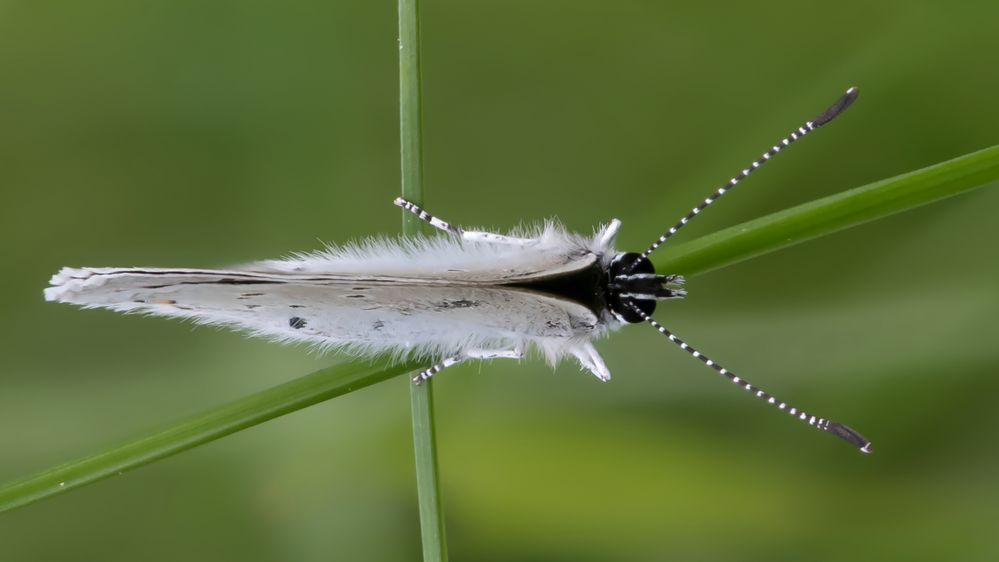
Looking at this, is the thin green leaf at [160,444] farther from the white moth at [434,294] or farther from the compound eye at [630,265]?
the compound eye at [630,265]

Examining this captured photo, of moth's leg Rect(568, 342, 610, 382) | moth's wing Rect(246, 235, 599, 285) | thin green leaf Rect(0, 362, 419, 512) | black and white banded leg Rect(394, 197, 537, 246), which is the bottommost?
thin green leaf Rect(0, 362, 419, 512)

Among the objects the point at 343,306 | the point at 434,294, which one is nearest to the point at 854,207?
the point at 434,294

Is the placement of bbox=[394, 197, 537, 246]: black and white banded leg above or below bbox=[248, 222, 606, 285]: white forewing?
above

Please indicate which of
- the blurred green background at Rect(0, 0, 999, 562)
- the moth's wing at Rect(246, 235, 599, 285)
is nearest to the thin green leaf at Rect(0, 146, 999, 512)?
the moth's wing at Rect(246, 235, 599, 285)

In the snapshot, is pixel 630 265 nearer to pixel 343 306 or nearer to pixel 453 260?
pixel 453 260

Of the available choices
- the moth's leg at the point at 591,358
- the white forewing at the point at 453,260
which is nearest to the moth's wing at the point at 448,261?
the white forewing at the point at 453,260

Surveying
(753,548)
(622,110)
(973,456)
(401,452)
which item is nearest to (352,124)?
(622,110)

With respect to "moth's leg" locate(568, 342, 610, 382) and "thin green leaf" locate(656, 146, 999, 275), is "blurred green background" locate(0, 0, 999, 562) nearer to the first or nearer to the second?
"moth's leg" locate(568, 342, 610, 382)
